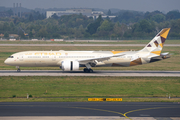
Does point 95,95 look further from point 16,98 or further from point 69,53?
point 69,53

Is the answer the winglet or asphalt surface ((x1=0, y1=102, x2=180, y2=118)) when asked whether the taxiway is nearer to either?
asphalt surface ((x1=0, y1=102, x2=180, y2=118))

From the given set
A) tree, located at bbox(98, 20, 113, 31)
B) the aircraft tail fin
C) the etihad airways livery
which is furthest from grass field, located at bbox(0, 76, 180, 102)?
tree, located at bbox(98, 20, 113, 31)

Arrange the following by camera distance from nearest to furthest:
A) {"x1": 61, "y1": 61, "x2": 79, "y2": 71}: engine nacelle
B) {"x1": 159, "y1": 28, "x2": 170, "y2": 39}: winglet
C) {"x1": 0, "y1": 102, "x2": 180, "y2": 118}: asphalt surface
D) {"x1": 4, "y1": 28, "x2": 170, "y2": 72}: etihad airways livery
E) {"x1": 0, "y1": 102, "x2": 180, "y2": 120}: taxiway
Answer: {"x1": 0, "y1": 102, "x2": 180, "y2": 120}: taxiway < {"x1": 0, "y1": 102, "x2": 180, "y2": 118}: asphalt surface < {"x1": 61, "y1": 61, "x2": 79, "y2": 71}: engine nacelle < {"x1": 4, "y1": 28, "x2": 170, "y2": 72}: etihad airways livery < {"x1": 159, "y1": 28, "x2": 170, "y2": 39}: winglet

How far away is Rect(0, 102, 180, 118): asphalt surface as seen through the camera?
878 inches

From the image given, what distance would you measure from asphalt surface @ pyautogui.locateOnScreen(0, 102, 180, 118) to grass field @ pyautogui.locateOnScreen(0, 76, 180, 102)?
218 cm

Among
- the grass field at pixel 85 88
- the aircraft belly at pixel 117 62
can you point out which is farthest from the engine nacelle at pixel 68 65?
the aircraft belly at pixel 117 62

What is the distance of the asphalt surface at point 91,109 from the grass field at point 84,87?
2177 mm

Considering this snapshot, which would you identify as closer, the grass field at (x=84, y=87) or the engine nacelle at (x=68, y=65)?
the grass field at (x=84, y=87)

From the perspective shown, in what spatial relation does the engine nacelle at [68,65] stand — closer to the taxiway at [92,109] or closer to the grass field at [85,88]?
the grass field at [85,88]

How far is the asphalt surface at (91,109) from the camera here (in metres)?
22.3

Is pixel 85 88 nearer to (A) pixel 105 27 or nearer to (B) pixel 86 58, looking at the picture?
(B) pixel 86 58

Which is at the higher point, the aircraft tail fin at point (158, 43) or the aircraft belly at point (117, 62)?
the aircraft tail fin at point (158, 43)

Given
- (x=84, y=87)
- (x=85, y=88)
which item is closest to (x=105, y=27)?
(x=84, y=87)

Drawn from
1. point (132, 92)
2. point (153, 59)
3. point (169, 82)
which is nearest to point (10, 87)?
point (132, 92)
